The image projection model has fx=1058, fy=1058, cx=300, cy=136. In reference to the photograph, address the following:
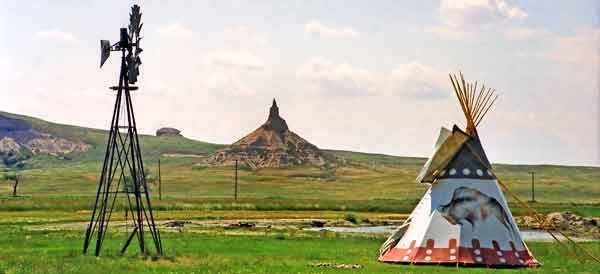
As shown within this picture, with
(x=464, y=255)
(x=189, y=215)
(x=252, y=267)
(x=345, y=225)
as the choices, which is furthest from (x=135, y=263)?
(x=189, y=215)

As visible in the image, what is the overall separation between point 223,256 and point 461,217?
9186 millimetres

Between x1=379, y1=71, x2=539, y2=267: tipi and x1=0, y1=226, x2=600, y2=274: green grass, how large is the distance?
0.90 meters

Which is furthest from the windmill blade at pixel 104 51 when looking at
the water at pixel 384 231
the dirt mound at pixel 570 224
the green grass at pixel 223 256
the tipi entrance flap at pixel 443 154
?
the dirt mound at pixel 570 224

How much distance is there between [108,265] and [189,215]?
48.4 meters

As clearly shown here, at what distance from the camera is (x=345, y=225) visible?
246ft

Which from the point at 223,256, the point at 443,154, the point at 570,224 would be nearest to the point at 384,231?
the point at 570,224

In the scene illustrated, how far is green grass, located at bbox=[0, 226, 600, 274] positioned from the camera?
33.9m

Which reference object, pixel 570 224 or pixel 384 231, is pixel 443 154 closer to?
pixel 384 231

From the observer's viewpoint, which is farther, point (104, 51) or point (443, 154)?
point (104, 51)

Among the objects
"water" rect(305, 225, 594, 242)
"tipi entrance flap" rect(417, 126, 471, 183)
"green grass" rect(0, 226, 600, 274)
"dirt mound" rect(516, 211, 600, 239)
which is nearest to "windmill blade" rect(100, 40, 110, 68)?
"green grass" rect(0, 226, 600, 274)

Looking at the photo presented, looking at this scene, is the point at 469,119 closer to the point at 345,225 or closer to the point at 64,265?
the point at 64,265

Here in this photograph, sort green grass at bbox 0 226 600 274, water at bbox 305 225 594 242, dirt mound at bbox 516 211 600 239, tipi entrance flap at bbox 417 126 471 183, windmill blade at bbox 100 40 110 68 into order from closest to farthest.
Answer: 1. green grass at bbox 0 226 600 274
2. tipi entrance flap at bbox 417 126 471 183
3. windmill blade at bbox 100 40 110 68
4. water at bbox 305 225 594 242
5. dirt mound at bbox 516 211 600 239

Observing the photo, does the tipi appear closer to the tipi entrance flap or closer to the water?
the tipi entrance flap

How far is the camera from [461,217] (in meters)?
36.4
